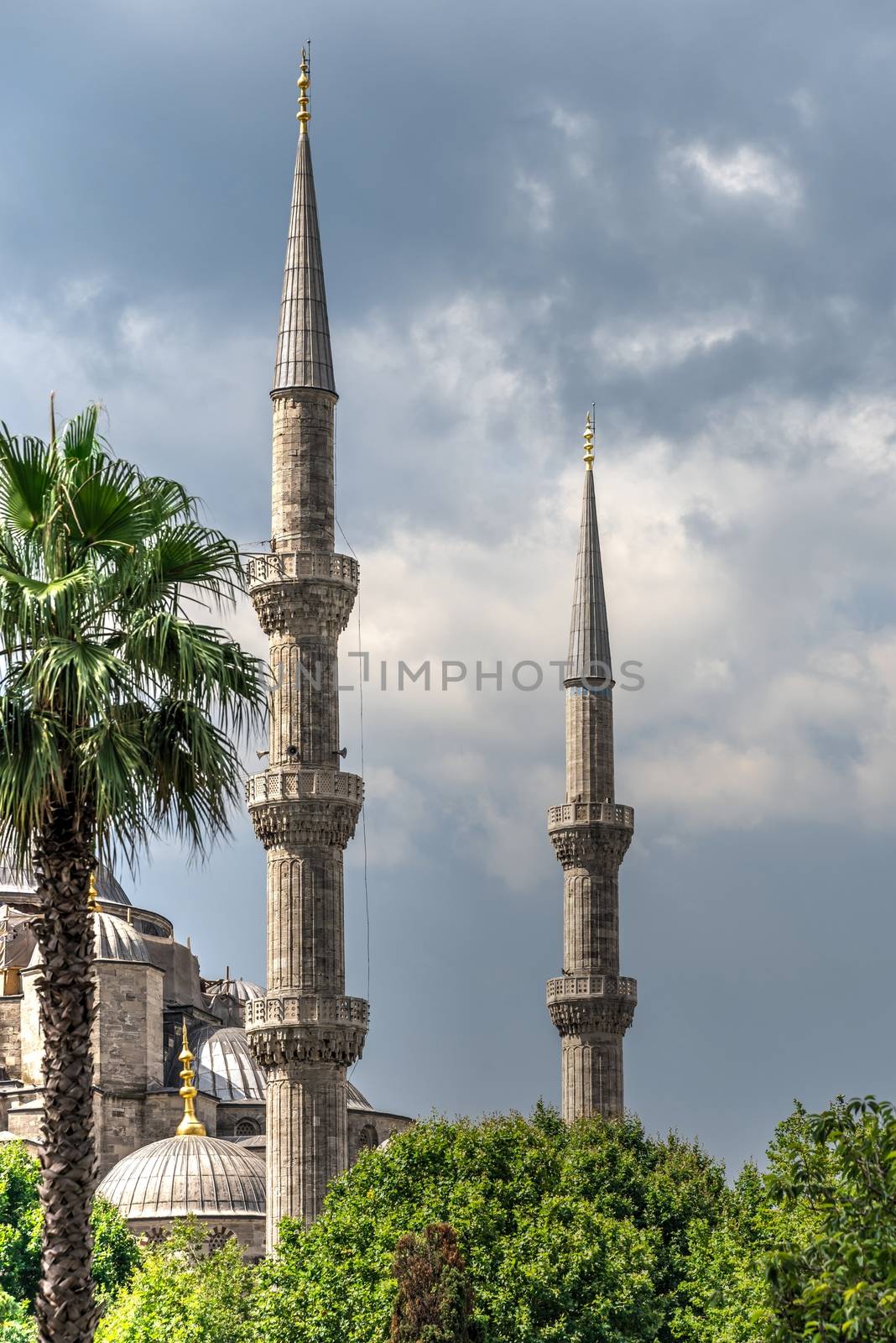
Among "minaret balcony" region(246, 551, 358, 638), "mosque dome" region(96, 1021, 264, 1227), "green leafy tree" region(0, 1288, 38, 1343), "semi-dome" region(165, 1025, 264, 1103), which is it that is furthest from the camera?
"semi-dome" region(165, 1025, 264, 1103)

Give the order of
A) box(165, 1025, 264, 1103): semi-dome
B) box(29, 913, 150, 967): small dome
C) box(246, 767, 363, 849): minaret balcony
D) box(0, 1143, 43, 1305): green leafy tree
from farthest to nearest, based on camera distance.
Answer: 1. box(165, 1025, 264, 1103): semi-dome
2. box(29, 913, 150, 967): small dome
3. box(0, 1143, 43, 1305): green leafy tree
4. box(246, 767, 363, 849): minaret balcony

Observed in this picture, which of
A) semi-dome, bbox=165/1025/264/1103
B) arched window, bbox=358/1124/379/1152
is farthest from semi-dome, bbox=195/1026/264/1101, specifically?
arched window, bbox=358/1124/379/1152

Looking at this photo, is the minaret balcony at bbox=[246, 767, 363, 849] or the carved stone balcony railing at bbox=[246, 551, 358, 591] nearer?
the minaret balcony at bbox=[246, 767, 363, 849]

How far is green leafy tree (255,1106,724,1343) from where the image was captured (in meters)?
32.8

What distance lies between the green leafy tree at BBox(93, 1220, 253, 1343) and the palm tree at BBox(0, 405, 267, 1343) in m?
18.6

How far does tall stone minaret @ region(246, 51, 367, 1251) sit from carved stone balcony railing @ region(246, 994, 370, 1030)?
0.02m

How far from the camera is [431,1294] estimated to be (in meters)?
28.0

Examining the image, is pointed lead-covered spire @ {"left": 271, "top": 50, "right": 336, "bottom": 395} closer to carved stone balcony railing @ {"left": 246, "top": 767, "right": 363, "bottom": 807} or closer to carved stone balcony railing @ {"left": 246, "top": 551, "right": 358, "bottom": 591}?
carved stone balcony railing @ {"left": 246, "top": 551, "right": 358, "bottom": 591}

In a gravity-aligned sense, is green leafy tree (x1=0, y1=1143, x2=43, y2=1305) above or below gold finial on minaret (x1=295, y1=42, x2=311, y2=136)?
below

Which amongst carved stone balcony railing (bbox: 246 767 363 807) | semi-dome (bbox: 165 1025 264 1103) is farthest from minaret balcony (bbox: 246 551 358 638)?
semi-dome (bbox: 165 1025 264 1103)

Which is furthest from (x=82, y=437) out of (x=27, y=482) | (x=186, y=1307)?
(x=186, y=1307)

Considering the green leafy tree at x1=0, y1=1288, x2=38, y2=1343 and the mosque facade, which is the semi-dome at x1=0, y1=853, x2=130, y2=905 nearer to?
the mosque facade

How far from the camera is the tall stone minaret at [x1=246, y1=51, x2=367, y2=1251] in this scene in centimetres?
4022

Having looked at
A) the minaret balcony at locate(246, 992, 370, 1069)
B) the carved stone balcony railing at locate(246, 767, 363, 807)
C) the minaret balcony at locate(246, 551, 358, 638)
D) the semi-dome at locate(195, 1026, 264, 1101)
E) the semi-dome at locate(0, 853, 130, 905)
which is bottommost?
the minaret balcony at locate(246, 992, 370, 1069)
